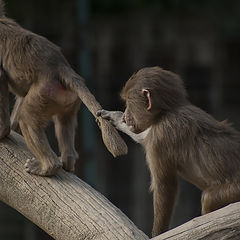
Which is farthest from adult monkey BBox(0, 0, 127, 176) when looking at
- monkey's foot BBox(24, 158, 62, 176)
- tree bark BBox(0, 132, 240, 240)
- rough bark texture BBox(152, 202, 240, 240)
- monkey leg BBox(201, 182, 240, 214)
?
rough bark texture BBox(152, 202, 240, 240)

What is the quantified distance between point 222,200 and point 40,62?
150 centimetres

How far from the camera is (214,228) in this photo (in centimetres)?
493

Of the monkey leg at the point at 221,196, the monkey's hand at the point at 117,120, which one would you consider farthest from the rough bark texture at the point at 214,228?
the monkey's hand at the point at 117,120

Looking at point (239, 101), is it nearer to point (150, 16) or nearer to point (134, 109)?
point (150, 16)

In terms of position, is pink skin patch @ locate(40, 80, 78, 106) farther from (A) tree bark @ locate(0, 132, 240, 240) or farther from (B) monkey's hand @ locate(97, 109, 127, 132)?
(A) tree bark @ locate(0, 132, 240, 240)

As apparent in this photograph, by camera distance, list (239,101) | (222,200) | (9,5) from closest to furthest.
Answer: (222,200)
(9,5)
(239,101)

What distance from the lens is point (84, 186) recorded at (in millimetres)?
5711

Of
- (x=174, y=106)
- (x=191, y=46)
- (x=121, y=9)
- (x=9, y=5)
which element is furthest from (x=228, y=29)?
(x=174, y=106)

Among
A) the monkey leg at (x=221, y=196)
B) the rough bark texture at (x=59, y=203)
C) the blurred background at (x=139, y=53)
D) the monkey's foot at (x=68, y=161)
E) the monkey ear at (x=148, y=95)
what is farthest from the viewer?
the blurred background at (x=139, y=53)

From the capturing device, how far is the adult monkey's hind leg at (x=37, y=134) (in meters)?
5.81

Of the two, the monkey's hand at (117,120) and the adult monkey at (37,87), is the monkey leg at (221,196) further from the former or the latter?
the adult monkey at (37,87)

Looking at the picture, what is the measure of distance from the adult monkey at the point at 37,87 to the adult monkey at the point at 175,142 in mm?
338

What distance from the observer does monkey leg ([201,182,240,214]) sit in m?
5.53

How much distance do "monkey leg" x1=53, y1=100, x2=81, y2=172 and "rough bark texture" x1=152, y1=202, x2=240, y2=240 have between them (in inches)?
52.7
